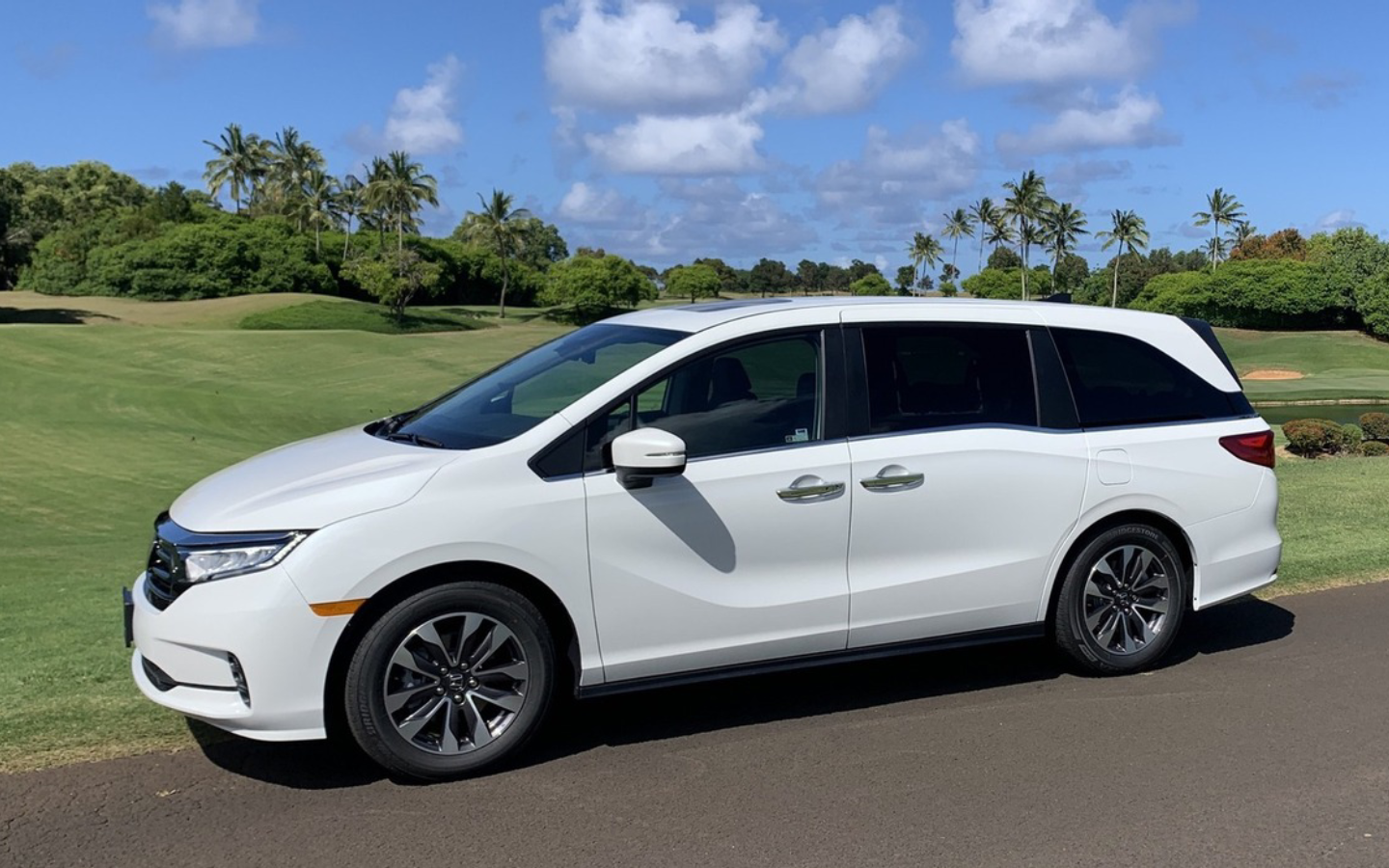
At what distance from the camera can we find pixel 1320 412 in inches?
1714

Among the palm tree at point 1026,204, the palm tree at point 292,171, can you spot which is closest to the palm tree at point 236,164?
the palm tree at point 292,171

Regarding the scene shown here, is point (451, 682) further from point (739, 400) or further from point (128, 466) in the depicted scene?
point (128, 466)

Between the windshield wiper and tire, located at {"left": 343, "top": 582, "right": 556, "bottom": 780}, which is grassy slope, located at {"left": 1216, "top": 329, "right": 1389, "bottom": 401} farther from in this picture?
tire, located at {"left": 343, "top": 582, "right": 556, "bottom": 780}

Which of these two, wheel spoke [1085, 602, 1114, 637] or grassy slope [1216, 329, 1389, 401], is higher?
wheel spoke [1085, 602, 1114, 637]

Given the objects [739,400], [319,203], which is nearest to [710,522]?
[739,400]

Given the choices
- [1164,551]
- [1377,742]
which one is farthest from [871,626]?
[1377,742]

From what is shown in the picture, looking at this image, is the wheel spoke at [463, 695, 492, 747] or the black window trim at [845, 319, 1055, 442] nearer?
the wheel spoke at [463, 695, 492, 747]

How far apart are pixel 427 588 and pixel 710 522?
46.4 inches

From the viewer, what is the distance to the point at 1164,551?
6113mm

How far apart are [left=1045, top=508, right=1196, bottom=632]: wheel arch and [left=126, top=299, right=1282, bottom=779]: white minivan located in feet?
0.06

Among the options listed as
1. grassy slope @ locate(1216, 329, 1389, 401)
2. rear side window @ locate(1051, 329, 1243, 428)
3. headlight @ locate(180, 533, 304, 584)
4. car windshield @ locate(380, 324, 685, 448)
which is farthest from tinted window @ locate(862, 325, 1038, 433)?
grassy slope @ locate(1216, 329, 1389, 401)

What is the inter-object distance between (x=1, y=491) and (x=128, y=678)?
18.5 metres

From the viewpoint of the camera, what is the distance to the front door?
4.93 meters

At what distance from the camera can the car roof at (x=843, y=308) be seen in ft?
18.2
